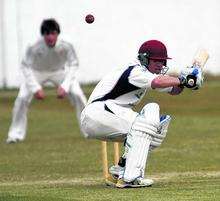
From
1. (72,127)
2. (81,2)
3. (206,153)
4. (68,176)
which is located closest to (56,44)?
(72,127)

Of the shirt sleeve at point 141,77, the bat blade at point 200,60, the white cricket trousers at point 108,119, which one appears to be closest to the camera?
the shirt sleeve at point 141,77

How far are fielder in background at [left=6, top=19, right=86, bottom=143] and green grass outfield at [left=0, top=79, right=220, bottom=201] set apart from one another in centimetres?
40

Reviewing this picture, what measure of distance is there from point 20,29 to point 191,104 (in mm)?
4966

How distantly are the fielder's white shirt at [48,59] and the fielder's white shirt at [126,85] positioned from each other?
5772mm

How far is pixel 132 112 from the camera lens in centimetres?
1030

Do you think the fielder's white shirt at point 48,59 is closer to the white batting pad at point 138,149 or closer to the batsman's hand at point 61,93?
the batsman's hand at point 61,93

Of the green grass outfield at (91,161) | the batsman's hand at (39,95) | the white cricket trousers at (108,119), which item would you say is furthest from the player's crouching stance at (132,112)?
the batsman's hand at (39,95)

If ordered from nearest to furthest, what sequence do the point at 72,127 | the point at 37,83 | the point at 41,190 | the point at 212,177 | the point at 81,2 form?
1. the point at 41,190
2. the point at 212,177
3. the point at 37,83
4. the point at 72,127
5. the point at 81,2

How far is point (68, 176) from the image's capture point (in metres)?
11.7

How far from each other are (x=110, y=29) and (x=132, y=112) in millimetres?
14664

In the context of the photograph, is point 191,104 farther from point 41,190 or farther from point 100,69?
point 41,190

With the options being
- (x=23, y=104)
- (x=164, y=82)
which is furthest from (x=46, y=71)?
(x=164, y=82)

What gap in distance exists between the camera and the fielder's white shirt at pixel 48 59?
16.4 m

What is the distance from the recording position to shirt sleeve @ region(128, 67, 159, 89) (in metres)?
9.88
